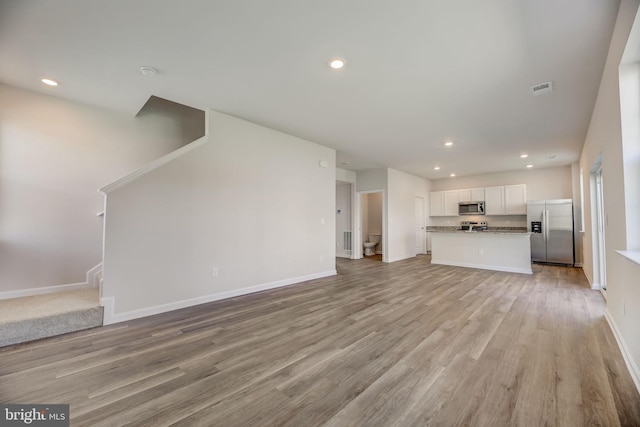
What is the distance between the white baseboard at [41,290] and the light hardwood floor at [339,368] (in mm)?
1297

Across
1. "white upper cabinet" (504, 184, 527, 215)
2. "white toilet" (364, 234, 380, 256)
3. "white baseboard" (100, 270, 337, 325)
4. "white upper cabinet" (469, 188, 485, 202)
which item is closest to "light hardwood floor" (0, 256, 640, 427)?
"white baseboard" (100, 270, 337, 325)

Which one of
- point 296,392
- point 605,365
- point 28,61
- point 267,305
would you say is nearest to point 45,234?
point 28,61

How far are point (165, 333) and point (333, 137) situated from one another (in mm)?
3948

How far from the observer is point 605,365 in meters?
2.03

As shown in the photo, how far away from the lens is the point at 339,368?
1.99 meters

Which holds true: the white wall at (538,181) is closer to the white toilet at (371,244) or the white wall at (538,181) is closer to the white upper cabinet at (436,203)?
the white upper cabinet at (436,203)

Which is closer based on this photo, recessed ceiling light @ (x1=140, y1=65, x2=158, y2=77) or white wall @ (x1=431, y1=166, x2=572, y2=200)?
recessed ceiling light @ (x1=140, y1=65, x2=158, y2=77)

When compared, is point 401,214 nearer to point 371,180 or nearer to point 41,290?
point 371,180

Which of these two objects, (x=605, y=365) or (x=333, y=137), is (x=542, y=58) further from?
(x=333, y=137)

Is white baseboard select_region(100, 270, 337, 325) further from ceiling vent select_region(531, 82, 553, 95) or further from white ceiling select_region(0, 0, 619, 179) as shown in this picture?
ceiling vent select_region(531, 82, 553, 95)

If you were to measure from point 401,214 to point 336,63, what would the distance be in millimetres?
5995

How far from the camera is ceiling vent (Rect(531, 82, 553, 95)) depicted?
9.87 ft

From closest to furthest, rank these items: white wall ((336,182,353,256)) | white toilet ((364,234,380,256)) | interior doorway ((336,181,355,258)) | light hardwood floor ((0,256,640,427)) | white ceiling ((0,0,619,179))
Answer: light hardwood floor ((0,256,640,427)), white ceiling ((0,0,619,179)), interior doorway ((336,181,355,258)), white wall ((336,182,353,256)), white toilet ((364,234,380,256))

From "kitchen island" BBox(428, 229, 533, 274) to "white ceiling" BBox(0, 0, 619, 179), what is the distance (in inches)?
104
